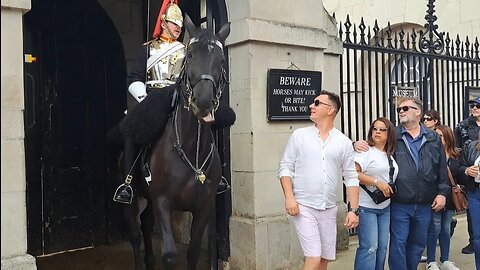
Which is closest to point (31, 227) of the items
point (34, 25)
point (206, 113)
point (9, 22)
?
point (34, 25)

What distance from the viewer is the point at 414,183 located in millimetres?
5164

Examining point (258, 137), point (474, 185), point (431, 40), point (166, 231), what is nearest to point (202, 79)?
point (166, 231)

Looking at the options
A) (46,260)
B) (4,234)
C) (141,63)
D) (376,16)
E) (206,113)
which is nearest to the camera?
(206,113)

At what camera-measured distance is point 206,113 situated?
4023 mm

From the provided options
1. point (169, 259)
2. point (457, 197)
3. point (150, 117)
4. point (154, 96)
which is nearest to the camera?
point (169, 259)

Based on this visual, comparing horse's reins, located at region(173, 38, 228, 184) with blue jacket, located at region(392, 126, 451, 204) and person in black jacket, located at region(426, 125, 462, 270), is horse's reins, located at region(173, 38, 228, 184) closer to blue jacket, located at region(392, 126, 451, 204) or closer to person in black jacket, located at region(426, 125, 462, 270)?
blue jacket, located at region(392, 126, 451, 204)

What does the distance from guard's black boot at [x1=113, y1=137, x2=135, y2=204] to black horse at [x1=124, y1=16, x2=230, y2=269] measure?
0.22 m

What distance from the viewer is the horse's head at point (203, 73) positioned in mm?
4000

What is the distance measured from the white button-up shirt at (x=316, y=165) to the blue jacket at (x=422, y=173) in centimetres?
76

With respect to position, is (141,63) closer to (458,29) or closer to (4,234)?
(4,234)

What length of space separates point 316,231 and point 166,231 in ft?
3.94

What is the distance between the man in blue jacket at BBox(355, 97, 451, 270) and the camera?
517 centimetres

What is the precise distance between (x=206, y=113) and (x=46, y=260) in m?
4.34

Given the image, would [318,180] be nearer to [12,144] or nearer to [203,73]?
[203,73]
